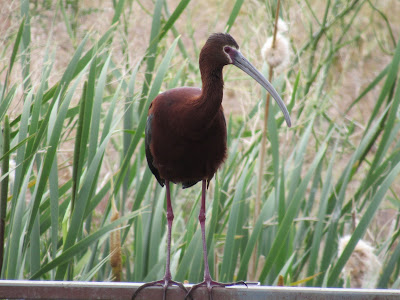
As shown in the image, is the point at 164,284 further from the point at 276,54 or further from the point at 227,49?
the point at 276,54

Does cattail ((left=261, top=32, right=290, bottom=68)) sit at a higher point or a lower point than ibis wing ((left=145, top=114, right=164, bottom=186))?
higher

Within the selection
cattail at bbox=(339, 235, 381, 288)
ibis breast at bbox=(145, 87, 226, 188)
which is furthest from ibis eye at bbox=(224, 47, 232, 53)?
cattail at bbox=(339, 235, 381, 288)

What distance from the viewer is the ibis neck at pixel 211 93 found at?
6.47 feet

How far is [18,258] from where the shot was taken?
201 centimetres

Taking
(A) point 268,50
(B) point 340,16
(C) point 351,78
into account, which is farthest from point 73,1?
(C) point 351,78

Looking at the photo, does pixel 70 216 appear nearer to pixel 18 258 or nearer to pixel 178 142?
pixel 18 258

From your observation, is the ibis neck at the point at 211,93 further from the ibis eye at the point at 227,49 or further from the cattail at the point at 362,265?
the cattail at the point at 362,265

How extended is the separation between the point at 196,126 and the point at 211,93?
14cm

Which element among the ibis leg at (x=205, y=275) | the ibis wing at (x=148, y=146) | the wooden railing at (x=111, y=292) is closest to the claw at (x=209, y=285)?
the ibis leg at (x=205, y=275)

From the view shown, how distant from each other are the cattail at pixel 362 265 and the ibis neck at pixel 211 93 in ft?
3.13

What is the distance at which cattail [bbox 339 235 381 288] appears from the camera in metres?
2.55

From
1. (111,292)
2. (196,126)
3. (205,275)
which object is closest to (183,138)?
(196,126)

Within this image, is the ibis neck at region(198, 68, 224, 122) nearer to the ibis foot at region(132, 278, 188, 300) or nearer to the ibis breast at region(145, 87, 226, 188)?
the ibis breast at region(145, 87, 226, 188)

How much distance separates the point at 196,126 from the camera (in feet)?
6.74
